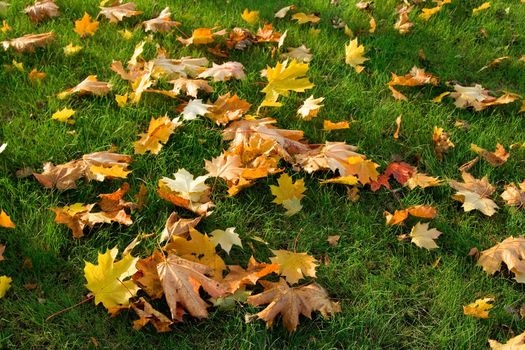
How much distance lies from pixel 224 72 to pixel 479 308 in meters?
1.89

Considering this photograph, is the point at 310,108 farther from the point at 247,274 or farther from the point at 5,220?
the point at 5,220

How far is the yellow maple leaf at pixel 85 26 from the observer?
348cm

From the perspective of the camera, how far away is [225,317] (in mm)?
2062

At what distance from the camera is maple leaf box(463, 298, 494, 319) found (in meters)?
2.14

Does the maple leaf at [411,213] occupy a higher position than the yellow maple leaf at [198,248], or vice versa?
the yellow maple leaf at [198,248]

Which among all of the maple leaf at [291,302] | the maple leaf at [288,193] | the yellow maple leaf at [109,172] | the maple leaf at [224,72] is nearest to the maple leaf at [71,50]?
the maple leaf at [224,72]

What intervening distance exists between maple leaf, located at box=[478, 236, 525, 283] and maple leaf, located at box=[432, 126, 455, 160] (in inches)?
25.7

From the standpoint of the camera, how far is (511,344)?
2.04m

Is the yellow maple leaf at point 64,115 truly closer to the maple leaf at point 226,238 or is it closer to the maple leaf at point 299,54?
the maple leaf at point 226,238

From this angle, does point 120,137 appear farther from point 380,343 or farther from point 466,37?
point 466,37

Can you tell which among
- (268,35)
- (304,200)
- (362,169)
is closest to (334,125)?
(362,169)

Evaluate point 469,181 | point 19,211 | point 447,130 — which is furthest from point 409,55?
point 19,211

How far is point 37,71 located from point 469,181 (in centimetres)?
247

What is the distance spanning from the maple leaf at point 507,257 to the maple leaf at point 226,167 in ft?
3.79
